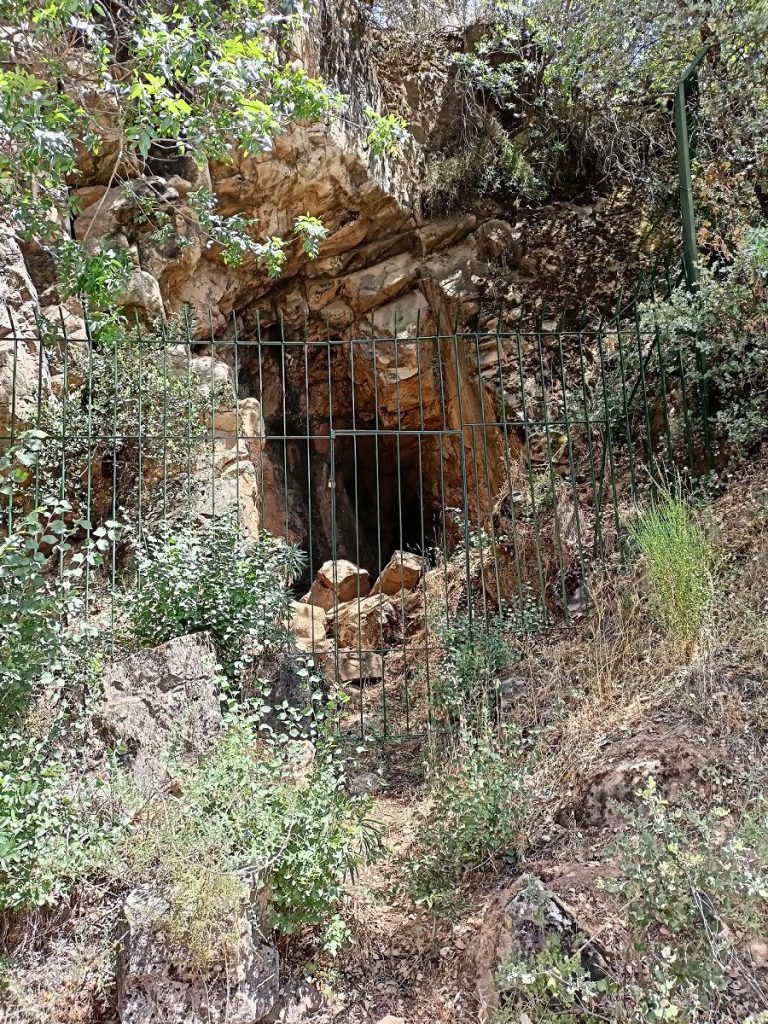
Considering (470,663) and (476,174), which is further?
(476,174)

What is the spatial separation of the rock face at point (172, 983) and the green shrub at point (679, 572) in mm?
2588

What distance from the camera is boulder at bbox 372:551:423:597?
7.89 m

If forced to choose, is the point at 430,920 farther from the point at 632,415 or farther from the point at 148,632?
the point at 632,415

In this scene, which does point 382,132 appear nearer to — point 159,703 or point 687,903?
point 159,703

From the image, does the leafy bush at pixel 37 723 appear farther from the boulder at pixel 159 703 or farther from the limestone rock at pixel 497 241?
the limestone rock at pixel 497 241

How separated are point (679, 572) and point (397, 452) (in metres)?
2.88

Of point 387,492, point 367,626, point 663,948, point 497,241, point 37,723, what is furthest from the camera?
point 387,492

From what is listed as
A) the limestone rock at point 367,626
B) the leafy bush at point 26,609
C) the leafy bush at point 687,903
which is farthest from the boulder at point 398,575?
the leafy bush at point 687,903

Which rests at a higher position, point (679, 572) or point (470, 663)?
point (679, 572)

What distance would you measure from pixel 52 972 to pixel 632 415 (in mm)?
5059

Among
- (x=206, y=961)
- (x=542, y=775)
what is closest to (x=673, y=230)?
(x=542, y=775)

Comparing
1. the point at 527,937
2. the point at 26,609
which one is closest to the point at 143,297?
the point at 26,609

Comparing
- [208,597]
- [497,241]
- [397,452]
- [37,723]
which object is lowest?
[37,723]

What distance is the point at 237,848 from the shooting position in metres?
3.14
